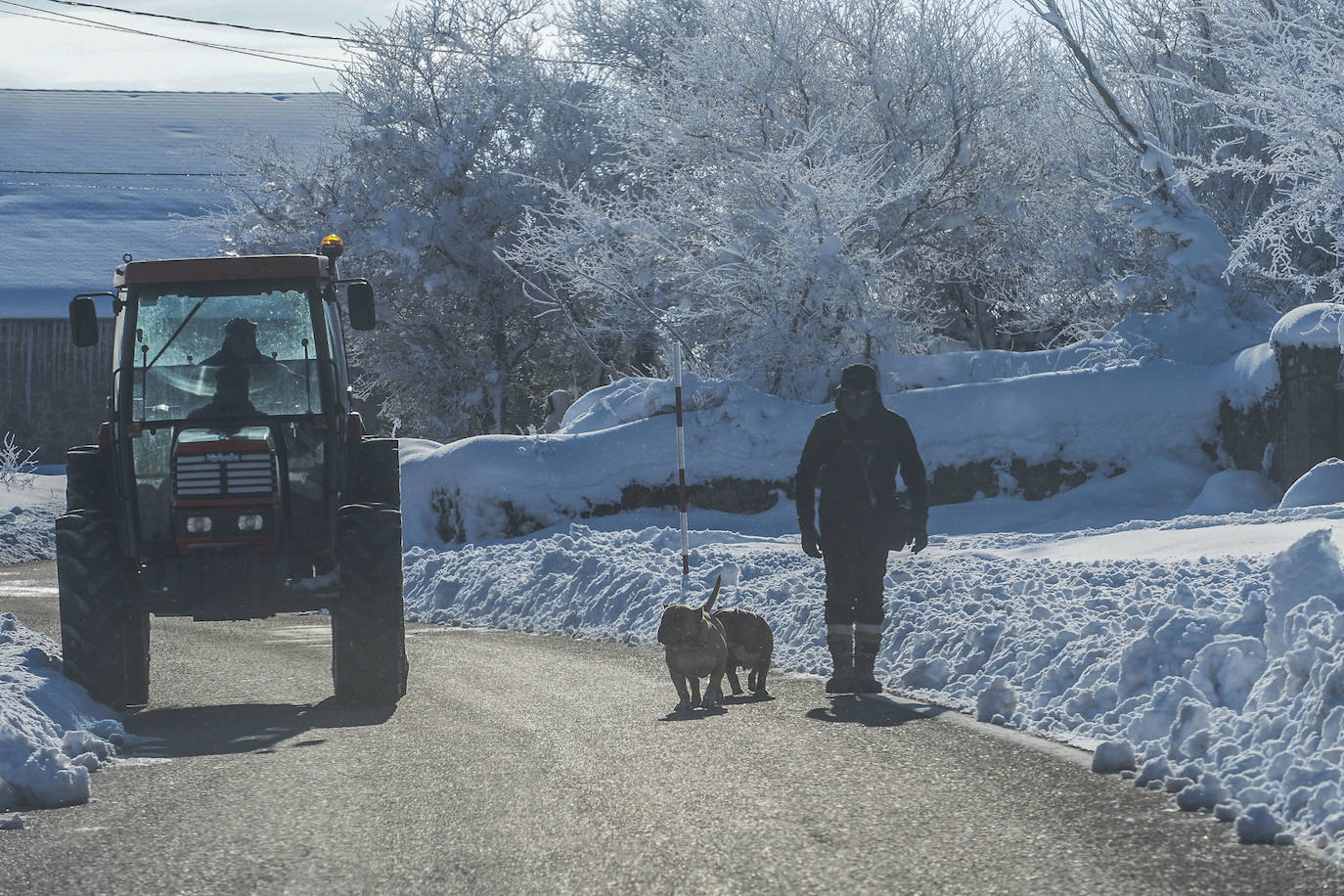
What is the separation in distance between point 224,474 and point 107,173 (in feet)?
159

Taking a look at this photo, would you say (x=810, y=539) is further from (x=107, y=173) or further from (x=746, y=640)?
(x=107, y=173)

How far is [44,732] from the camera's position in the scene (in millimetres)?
7742

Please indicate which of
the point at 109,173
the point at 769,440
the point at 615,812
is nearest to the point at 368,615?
the point at 615,812

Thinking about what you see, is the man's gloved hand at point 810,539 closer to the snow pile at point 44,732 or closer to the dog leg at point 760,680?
the dog leg at point 760,680

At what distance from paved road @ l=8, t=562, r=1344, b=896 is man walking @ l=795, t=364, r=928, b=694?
456mm

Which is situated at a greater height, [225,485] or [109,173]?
[109,173]

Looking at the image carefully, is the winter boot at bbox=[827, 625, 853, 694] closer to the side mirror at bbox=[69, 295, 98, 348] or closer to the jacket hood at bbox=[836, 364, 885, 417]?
the jacket hood at bbox=[836, 364, 885, 417]

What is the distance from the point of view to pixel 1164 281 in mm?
20719

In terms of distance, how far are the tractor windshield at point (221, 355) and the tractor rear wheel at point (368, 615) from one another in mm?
920

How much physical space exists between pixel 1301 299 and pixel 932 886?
59.4ft

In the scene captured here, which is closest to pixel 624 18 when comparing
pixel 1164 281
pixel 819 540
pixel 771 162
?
pixel 771 162

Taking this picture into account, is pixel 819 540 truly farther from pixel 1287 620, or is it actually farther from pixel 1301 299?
pixel 1301 299

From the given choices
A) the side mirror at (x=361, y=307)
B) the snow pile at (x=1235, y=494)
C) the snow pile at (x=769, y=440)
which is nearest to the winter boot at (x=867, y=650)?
the side mirror at (x=361, y=307)

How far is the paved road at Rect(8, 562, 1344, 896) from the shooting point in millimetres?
5230
